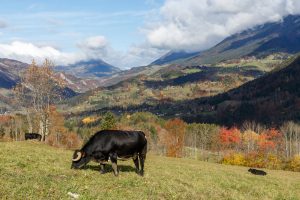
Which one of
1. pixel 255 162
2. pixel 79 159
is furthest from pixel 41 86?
pixel 79 159

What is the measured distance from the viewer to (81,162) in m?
28.5

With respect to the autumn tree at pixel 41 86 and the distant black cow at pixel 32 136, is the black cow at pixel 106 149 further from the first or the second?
the autumn tree at pixel 41 86

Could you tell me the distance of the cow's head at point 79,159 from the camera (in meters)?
28.3

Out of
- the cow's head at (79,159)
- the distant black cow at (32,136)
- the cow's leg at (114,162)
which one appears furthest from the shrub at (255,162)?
the cow's head at (79,159)

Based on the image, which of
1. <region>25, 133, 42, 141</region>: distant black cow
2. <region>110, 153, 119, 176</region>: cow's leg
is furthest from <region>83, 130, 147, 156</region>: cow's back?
<region>25, 133, 42, 141</region>: distant black cow

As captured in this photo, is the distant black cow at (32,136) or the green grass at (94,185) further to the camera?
the distant black cow at (32,136)

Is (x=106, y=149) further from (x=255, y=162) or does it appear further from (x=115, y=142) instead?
(x=255, y=162)

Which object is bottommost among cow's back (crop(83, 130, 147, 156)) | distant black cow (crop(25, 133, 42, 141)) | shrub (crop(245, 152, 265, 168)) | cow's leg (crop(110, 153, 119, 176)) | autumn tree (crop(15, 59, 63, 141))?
shrub (crop(245, 152, 265, 168))

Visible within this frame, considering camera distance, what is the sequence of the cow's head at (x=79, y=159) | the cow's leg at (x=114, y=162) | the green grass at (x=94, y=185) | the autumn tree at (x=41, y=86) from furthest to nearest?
the autumn tree at (x=41, y=86)
the cow's head at (x=79, y=159)
the cow's leg at (x=114, y=162)
the green grass at (x=94, y=185)

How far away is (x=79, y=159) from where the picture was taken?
93.0 feet

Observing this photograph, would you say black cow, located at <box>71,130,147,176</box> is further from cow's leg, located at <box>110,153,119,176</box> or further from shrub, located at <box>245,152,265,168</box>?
shrub, located at <box>245,152,265,168</box>

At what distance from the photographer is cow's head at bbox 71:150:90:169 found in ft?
92.8

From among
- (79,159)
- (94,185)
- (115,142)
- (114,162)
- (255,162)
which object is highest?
(115,142)

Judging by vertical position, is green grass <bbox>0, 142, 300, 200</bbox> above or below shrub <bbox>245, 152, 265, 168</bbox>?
above
